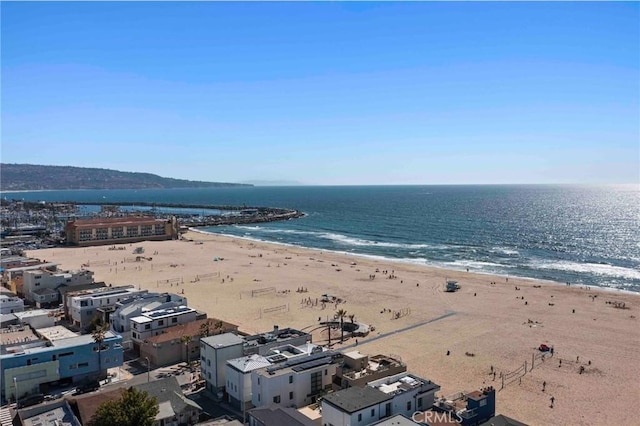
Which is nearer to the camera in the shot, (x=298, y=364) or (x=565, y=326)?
(x=298, y=364)

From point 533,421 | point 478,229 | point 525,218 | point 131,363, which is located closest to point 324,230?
point 478,229

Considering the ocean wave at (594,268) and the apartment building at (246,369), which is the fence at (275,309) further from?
the ocean wave at (594,268)

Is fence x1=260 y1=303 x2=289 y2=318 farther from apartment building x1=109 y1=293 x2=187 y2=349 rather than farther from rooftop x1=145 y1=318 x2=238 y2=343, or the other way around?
rooftop x1=145 y1=318 x2=238 y2=343

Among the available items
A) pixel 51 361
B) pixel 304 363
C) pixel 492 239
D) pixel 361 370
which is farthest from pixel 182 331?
pixel 492 239

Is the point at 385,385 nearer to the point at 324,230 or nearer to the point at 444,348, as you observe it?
the point at 444,348

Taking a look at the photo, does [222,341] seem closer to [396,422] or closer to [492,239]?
[396,422]
